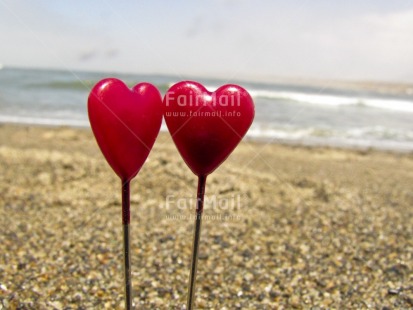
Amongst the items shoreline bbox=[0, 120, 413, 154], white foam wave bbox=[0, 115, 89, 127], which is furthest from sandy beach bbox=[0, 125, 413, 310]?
white foam wave bbox=[0, 115, 89, 127]

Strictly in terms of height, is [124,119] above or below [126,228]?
above

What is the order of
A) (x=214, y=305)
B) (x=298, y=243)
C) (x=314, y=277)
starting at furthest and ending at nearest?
(x=298, y=243) → (x=314, y=277) → (x=214, y=305)

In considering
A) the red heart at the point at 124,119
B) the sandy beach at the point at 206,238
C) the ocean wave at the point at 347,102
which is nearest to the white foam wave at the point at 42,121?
the sandy beach at the point at 206,238

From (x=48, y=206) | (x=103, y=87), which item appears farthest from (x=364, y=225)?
(x=103, y=87)

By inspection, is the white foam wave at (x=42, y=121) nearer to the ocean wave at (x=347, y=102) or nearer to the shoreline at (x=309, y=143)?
the shoreline at (x=309, y=143)

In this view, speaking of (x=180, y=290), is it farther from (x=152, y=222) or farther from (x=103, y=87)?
(x=103, y=87)

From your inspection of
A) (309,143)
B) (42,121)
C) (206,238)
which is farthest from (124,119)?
(42,121)

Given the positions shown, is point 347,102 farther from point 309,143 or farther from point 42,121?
point 42,121
